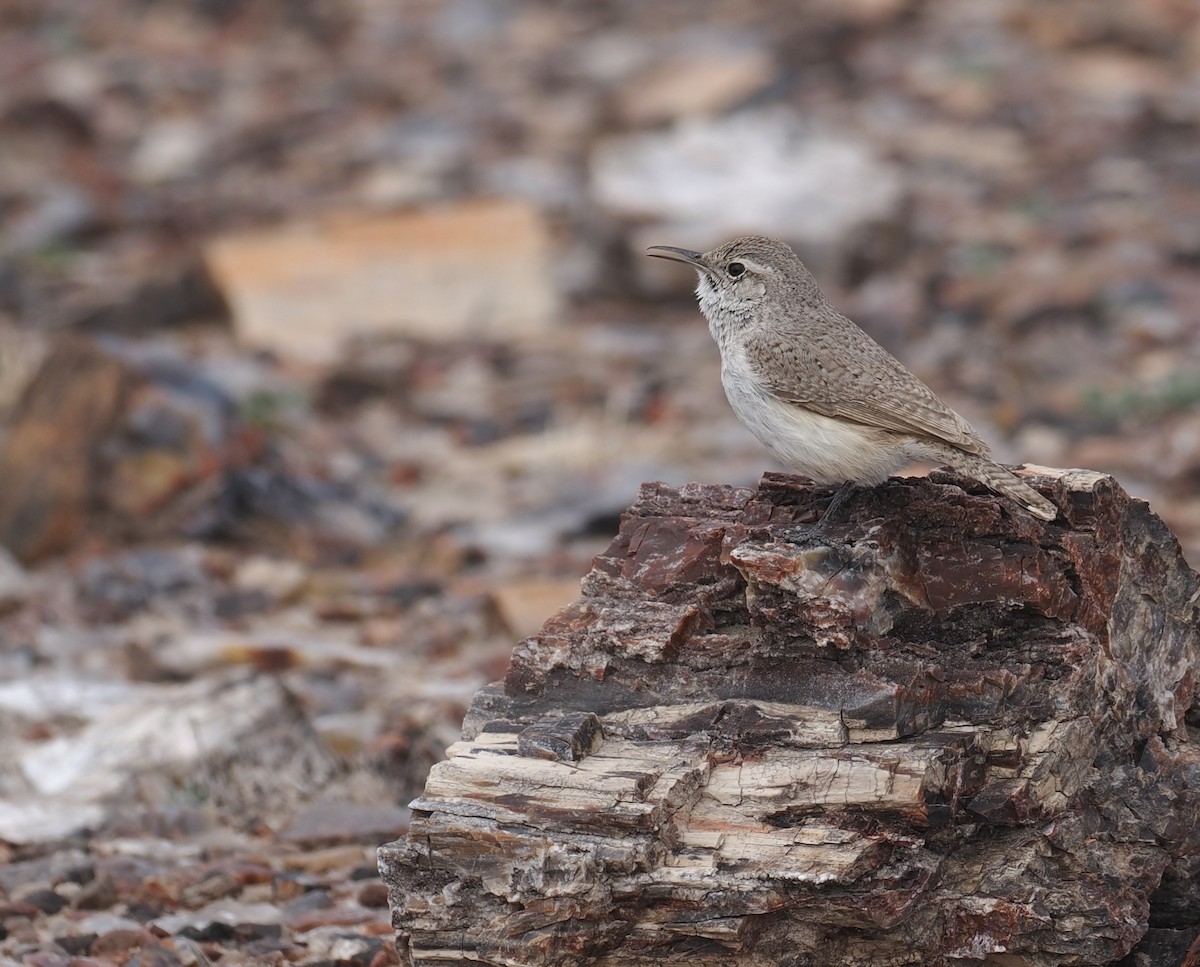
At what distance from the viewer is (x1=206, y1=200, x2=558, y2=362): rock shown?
55.7 ft

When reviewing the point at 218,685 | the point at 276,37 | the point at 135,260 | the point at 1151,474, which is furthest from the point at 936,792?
the point at 276,37

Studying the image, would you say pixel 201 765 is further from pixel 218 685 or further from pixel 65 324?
pixel 65 324

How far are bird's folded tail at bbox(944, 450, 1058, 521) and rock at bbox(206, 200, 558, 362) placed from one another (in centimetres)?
1097

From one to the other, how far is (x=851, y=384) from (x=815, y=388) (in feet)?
0.46

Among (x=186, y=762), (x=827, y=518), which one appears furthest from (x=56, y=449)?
(x=827, y=518)

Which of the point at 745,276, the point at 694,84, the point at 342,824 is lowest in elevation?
the point at 342,824

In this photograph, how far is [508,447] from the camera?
47.3 feet

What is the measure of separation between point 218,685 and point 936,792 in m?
4.44

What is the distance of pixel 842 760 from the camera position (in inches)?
209

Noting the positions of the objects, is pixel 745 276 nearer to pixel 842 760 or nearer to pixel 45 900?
pixel 842 760

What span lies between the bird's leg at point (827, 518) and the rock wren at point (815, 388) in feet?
0.07

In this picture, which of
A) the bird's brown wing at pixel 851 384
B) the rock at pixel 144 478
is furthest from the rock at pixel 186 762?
the rock at pixel 144 478

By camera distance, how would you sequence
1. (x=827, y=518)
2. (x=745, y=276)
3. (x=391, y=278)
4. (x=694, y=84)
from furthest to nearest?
(x=694, y=84), (x=391, y=278), (x=745, y=276), (x=827, y=518)

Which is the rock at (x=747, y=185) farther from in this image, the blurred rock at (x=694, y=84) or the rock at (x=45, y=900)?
the rock at (x=45, y=900)
